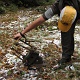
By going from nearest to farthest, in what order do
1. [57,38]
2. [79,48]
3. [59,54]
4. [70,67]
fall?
[70,67]
[59,54]
[79,48]
[57,38]

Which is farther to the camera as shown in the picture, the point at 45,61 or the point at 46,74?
the point at 45,61

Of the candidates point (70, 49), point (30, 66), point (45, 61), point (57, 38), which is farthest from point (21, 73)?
point (57, 38)

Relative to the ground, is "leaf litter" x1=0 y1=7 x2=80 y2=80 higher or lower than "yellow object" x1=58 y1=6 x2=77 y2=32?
lower

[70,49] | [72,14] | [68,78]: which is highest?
[72,14]

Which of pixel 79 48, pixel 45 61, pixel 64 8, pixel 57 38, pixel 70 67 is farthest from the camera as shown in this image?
pixel 57 38

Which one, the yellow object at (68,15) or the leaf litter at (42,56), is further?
the leaf litter at (42,56)

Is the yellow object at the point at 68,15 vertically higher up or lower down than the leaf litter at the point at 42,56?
higher up

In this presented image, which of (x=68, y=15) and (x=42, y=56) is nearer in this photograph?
(x=68, y=15)

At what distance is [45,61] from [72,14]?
1878 millimetres

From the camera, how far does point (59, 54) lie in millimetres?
6898

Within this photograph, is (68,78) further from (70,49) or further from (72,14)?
(72,14)

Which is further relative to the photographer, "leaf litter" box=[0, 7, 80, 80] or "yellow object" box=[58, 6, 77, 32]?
"leaf litter" box=[0, 7, 80, 80]

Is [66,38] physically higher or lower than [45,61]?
higher

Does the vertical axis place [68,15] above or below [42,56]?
above
